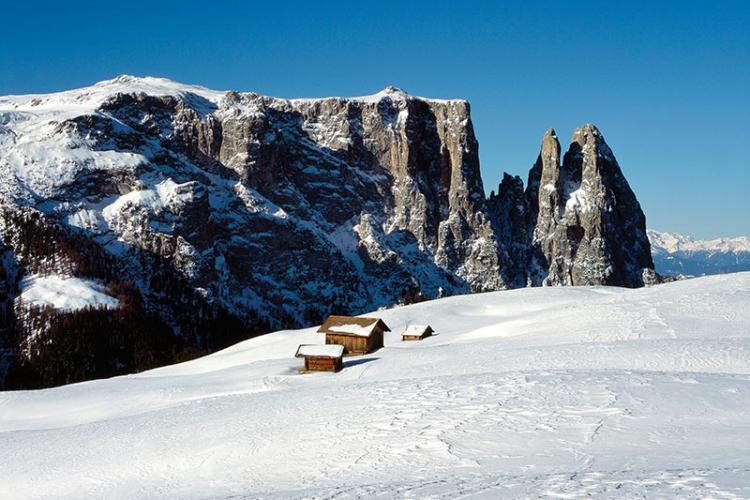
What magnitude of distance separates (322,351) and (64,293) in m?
114

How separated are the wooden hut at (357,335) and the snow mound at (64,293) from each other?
315 ft

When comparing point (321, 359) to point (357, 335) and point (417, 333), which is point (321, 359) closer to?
point (357, 335)

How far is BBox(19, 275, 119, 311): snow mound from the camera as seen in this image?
477 ft

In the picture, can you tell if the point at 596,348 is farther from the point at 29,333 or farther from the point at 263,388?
the point at 29,333

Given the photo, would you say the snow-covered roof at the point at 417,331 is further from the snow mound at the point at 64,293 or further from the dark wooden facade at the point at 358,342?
the snow mound at the point at 64,293

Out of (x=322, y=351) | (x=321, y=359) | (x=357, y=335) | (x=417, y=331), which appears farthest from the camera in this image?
(x=417, y=331)

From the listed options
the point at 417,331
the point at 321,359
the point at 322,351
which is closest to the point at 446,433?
the point at 321,359

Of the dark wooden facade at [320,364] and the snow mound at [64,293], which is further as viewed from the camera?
the snow mound at [64,293]

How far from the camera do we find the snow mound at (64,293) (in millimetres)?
145500

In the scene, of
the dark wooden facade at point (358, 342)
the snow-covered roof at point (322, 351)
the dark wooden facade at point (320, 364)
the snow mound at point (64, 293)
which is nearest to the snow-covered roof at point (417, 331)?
the dark wooden facade at point (358, 342)

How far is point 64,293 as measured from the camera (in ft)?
490

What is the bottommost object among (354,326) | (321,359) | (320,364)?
(320,364)

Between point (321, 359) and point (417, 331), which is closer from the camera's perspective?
point (321, 359)

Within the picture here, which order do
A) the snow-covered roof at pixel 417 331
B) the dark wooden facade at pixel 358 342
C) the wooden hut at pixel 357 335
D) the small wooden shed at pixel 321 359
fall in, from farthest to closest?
the snow-covered roof at pixel 417 331 → the wooden hut at pixel 357 335 → the dark wooden facade at pixel 358 342 → the small wooden shed at pixel 321 359
